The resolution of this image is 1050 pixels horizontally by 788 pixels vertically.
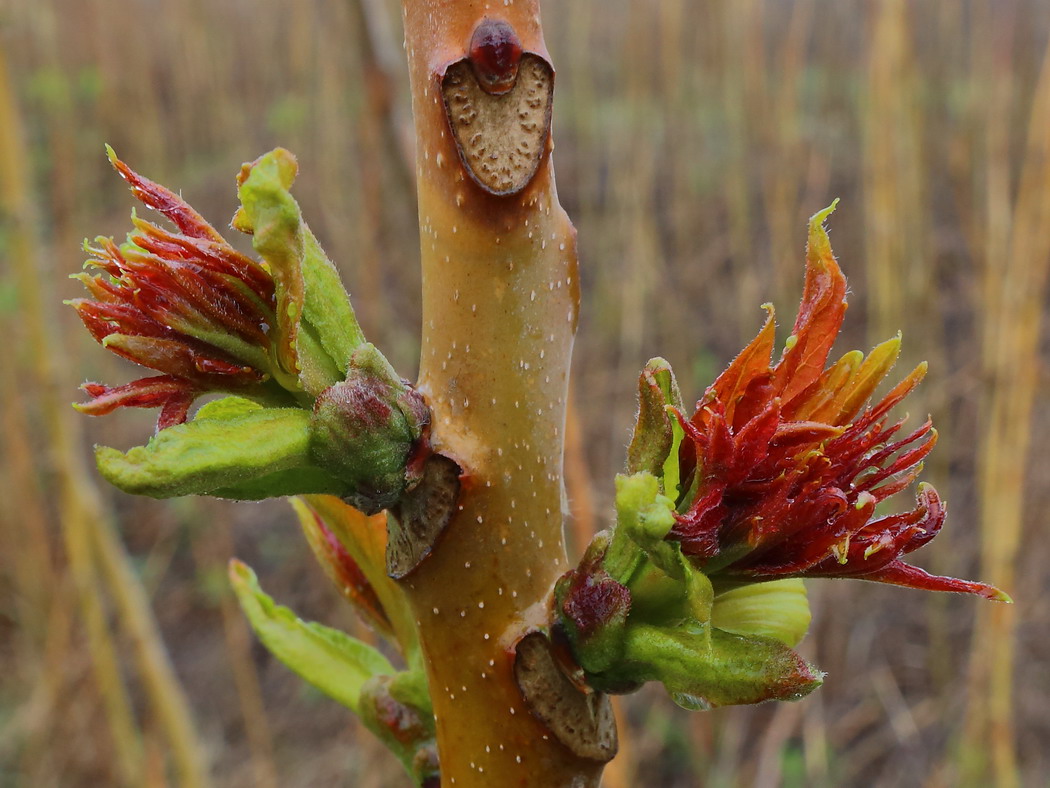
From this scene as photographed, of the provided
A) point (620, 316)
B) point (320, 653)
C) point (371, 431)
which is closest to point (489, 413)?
point (371, 431)

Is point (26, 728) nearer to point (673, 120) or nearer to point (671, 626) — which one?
point (671, 626)

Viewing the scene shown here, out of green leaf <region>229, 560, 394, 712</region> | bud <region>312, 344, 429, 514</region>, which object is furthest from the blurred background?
bud <region>312, 344, 429, 514</region>

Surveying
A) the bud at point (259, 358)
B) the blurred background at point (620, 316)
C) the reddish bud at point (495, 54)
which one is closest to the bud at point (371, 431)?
the bud at point (259, 358)

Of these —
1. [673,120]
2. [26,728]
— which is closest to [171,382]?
[26,728]

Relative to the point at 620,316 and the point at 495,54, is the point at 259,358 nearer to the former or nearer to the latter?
the point at 495,54

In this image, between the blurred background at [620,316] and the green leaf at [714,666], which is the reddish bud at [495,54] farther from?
the blurred background at [620,316]

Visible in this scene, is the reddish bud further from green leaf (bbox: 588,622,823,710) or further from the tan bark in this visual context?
green leaf (bbox: 588,622,823,710)
